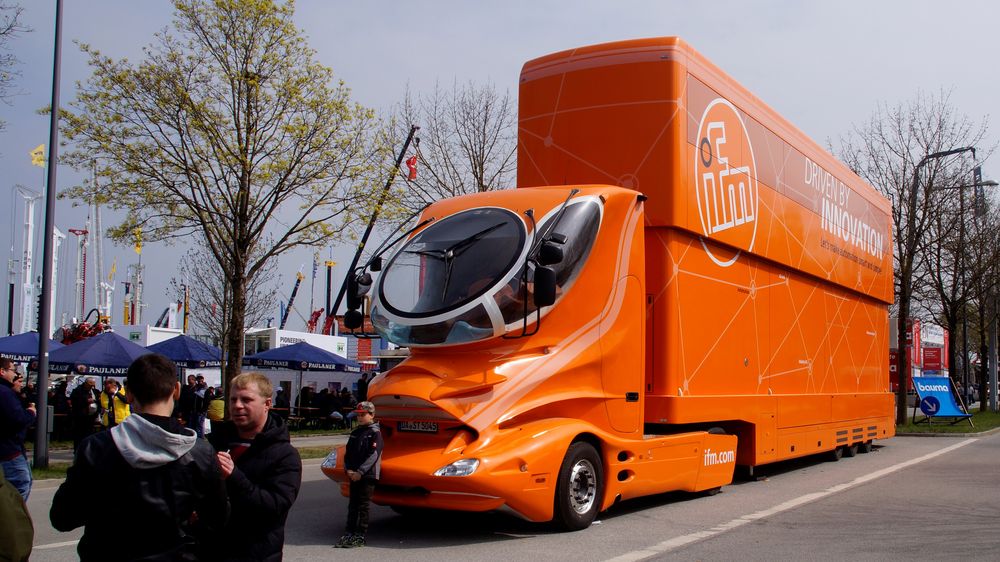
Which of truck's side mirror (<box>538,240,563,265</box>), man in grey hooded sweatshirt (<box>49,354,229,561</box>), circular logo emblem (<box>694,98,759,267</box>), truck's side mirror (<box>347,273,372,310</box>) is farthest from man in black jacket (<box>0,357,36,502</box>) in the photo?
circular logo emblem (<box>694,98,759,267</box>)

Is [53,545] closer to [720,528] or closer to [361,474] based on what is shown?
[361,474]

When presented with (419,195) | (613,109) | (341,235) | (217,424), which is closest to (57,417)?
(341,235)

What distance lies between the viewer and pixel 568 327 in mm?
9055

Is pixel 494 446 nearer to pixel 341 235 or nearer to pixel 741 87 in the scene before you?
pixel 741 87

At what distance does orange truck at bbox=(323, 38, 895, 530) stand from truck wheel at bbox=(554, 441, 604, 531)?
0.02m

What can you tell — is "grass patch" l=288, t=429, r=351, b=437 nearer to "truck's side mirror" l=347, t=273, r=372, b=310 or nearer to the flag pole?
the flag pole

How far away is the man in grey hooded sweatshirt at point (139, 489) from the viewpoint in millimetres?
3295

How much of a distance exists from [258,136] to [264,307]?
102 ft

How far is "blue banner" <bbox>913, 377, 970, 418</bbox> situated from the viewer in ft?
92.7

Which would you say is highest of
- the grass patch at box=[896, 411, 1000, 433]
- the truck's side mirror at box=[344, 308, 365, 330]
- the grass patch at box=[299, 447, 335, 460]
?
the truck's side mirror at box=[344, 308, 365, 330]

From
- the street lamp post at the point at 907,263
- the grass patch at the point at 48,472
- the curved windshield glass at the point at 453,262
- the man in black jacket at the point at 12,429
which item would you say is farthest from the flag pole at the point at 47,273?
the street lamp post at the point at 907,263

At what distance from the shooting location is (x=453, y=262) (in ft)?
29.9

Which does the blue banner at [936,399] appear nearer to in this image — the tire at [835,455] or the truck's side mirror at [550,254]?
the tire at [835,455]

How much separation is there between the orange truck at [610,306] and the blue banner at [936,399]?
1588cm
